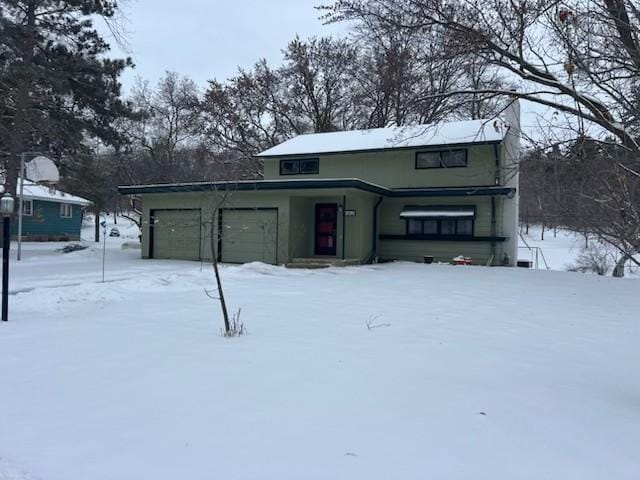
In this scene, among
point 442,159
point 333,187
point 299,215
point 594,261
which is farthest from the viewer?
point 594,261

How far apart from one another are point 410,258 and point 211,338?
509 inches

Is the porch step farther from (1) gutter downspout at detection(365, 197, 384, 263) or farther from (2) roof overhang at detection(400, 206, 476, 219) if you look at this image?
(2) roof overhang at detection(400, 206, 476, 219)

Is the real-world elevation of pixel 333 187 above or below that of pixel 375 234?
above

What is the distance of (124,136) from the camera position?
22969 millimetres

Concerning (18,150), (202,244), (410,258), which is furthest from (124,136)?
(410,258)

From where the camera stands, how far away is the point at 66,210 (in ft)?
107

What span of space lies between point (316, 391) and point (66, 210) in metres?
33.4

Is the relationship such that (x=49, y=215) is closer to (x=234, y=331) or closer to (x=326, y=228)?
(x=326, y=228)

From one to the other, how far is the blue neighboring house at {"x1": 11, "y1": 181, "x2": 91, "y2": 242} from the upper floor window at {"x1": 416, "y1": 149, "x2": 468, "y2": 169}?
21.0 metres

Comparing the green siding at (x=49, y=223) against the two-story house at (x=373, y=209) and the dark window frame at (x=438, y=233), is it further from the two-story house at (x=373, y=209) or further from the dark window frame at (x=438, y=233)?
the dark window frame at (x=438, y=233)

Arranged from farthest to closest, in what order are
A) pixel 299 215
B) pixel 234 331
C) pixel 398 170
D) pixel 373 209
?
pixel 398 170
pixel 373 209
pixel 299 215
pixel 234 331

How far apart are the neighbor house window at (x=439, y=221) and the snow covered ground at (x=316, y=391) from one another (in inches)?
333

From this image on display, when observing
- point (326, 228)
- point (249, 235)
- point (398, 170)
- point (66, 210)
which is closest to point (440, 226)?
point (398, 170)

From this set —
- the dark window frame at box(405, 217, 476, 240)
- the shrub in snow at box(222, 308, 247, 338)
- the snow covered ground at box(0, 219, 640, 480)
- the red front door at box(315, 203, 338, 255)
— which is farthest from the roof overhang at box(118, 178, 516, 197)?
the shrub in snow at box(222, 308, 247, 338)
